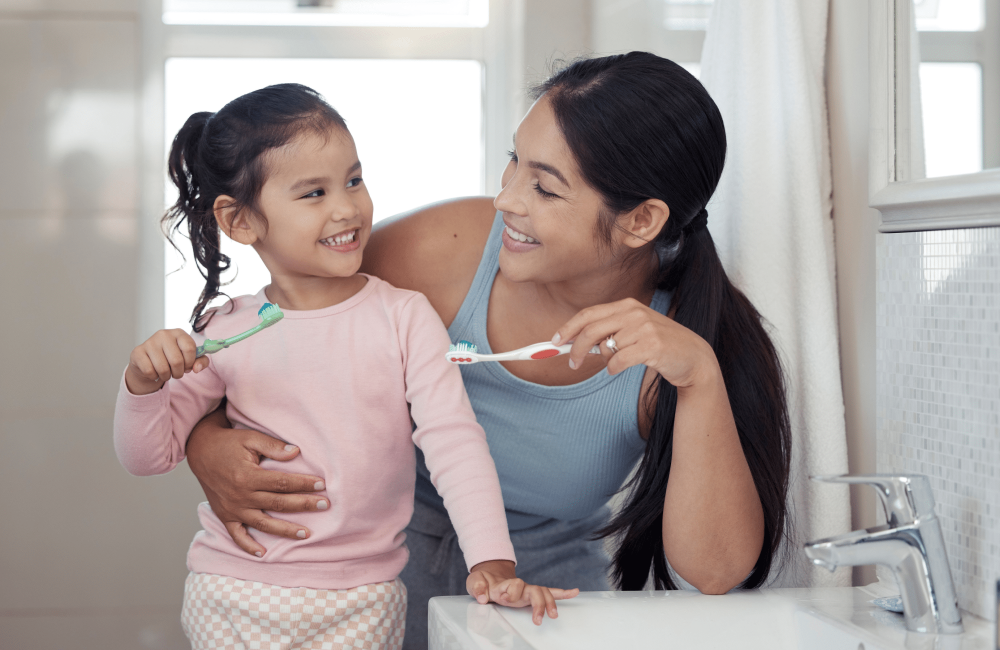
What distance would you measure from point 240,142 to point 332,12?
94cm

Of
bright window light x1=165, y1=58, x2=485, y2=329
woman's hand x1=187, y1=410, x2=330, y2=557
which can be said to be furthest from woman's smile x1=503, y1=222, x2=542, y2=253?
bright window light x1=165, y1=58, x2=485, y2=329

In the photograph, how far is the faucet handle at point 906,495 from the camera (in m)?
0.60

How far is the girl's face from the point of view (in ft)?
2.92

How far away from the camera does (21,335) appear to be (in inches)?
64.5

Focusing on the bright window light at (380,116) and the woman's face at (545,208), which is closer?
the woman's face at (545,208)

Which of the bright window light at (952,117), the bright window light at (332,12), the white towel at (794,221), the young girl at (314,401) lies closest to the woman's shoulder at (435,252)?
the young girl at (314,401)

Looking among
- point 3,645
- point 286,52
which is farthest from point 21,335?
point 286,52

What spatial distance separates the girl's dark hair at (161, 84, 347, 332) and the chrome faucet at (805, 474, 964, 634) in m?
0.64

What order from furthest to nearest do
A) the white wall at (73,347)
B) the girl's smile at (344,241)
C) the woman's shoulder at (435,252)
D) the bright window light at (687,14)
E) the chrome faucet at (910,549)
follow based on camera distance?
the white wall at (73,347)
the bright window light at (687,14)
the woman's shoulder at (435,252)
the girl's smile at (344,241)
the chrome faucet at (910,549)

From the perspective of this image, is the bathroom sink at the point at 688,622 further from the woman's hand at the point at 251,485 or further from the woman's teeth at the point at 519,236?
the woman's teeth at the point at 519,236

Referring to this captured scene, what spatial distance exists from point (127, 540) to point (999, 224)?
1627mm

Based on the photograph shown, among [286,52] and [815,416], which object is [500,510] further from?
[286,52]

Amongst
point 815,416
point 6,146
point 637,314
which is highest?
point 6,146

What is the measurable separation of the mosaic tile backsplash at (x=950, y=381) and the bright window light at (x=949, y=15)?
0.53 feet
